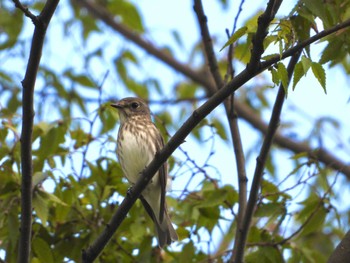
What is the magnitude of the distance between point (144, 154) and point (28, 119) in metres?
2.32

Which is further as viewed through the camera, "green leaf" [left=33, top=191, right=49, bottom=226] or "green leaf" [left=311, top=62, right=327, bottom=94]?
"green leaf" [left=33, top=191, right=49, bottom=226]

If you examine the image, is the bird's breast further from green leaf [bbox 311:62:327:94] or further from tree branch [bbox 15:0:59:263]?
green leaf [bbox 311:62:327:94]

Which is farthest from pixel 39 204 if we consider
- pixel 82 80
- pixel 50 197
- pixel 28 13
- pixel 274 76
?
pixel 82 80

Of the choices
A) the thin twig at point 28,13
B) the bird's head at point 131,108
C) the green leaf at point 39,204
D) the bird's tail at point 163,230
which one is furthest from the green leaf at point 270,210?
the thin twig at point 28,13

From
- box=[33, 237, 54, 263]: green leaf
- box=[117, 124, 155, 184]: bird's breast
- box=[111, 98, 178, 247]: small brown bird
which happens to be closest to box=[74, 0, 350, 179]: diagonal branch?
box=[111, 98, 178, 247]: small brown bird

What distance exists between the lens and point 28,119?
4434 mm

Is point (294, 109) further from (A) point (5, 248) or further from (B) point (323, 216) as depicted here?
(A) point (5, 248)

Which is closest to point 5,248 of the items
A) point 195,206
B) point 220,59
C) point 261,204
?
point 195,206

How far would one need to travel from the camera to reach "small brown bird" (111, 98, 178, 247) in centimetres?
600

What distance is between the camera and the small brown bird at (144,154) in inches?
236

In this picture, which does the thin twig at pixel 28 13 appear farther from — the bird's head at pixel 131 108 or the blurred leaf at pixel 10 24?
the blurred leaf at pixel 10 24

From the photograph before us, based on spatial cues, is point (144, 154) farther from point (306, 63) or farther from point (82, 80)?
point (306, 63)

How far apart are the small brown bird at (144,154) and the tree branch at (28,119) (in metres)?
1.32

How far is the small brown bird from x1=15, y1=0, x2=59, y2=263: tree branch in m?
1.32
